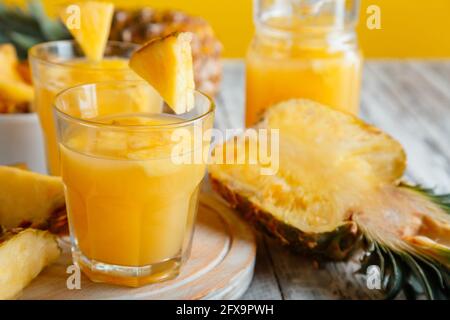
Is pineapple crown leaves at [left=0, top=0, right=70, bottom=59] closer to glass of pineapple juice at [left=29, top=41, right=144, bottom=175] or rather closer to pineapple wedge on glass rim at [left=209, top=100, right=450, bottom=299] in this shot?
glass of pineapple juice at [left=29, top=41, right=144, bottom=175]

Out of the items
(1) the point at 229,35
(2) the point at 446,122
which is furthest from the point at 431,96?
(1) the point at 229,35

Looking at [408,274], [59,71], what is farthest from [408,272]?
[59,71]

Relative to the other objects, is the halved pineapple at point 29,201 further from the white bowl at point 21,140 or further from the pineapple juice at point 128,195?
the white bowl at point 21,140

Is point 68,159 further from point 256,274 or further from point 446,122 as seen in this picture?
point 446,122

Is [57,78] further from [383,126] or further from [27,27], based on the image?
[383,126]

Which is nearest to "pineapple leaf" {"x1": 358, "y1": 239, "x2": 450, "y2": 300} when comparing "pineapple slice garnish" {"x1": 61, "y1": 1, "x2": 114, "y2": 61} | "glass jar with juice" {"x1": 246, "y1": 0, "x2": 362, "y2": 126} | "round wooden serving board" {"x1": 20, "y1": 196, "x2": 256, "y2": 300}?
"round wooden serving board" {"x1": 20, "y1": 196, "x2": 256, "y2": 300}
